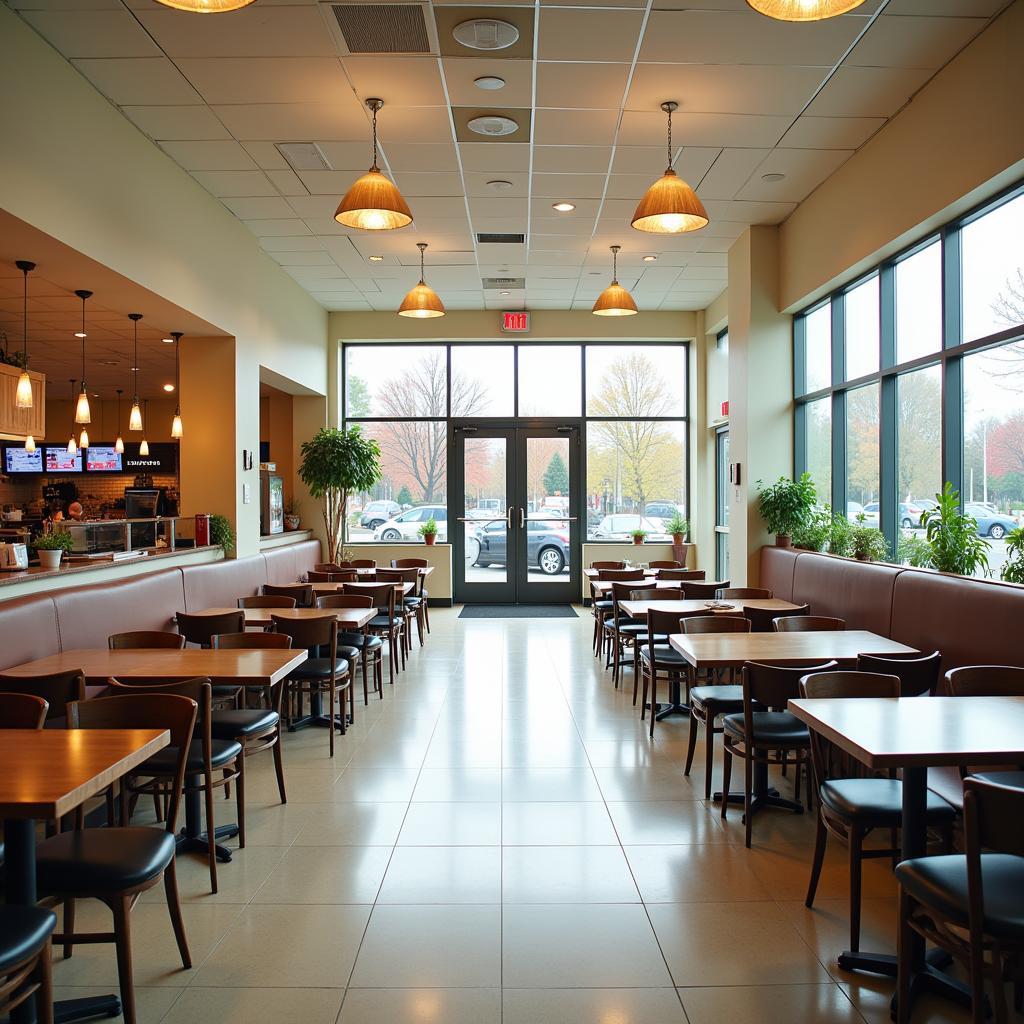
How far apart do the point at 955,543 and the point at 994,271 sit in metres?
1.75

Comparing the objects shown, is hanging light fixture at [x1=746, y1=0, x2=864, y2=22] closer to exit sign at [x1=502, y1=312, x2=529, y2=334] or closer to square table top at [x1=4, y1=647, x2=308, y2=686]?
square table top at [x1=4, y1=647, x2=308, y2=686]

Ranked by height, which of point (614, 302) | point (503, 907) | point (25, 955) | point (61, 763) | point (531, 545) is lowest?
point (503, 907)

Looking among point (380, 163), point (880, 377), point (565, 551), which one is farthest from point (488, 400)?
point (880, 377)

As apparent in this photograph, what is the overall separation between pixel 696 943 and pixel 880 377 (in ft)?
16.7

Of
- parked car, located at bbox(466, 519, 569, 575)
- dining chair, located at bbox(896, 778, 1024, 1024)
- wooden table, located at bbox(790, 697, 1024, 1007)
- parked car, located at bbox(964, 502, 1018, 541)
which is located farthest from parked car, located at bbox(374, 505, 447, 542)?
dining chair, located at bbox(896, 778, 1024, 1024)

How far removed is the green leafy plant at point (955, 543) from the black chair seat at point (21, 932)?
190 inches

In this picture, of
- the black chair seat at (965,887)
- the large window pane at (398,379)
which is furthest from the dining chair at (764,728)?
the large window pane at (398,379)

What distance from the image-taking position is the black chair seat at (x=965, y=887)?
2.05 metres

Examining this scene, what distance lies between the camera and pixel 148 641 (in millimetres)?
4695

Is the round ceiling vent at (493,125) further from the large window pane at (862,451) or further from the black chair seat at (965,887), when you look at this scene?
the black chair seat at (965,887)

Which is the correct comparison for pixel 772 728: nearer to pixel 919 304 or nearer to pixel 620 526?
pixel 919 304

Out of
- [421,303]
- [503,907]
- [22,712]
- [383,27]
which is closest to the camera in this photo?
[22,712]

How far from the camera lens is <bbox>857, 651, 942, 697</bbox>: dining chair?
3711mm

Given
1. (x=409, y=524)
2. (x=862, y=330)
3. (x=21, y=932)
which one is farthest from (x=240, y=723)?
(x=409, y=524)
